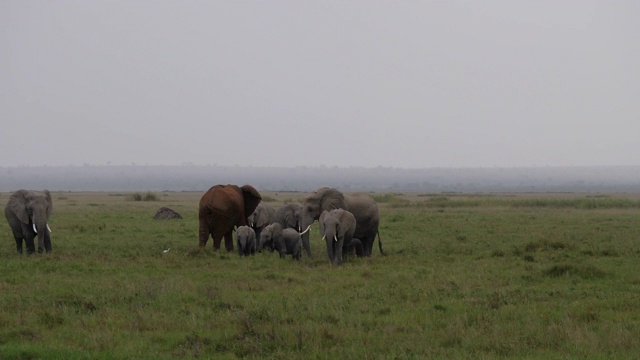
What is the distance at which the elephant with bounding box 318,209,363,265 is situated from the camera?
1917cm

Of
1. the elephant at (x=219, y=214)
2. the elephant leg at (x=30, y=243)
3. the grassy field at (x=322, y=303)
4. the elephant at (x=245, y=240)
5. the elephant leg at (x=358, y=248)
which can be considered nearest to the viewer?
the grassy field at (x=322, y=303)

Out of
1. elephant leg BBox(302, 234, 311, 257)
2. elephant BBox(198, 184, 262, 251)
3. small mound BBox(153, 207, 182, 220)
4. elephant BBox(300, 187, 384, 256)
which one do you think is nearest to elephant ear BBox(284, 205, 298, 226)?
elephant BBox(198, 184, 262, 251)

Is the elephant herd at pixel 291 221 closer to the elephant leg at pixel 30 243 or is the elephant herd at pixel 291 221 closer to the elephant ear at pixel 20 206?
the elephant leg at pixel 30 243

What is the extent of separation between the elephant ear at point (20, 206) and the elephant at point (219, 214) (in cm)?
487

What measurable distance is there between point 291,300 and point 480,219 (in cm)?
2420

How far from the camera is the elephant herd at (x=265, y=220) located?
66.1 ft

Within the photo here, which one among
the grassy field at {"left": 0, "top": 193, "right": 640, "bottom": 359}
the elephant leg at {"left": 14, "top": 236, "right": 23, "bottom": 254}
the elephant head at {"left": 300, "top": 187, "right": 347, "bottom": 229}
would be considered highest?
the elephant head at {"left": 300, "top": 187, "right": 347, "bottom": 229}

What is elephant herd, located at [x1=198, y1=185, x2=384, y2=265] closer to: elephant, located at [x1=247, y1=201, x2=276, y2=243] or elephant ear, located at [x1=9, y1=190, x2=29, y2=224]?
elephant, located at [x1=247, y1=201, x2=276, y2=243]

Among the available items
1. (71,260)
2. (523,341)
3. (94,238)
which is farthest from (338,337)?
(94,238)

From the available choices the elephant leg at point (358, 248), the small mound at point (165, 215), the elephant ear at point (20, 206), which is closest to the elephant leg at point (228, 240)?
the elephant leg at point (358, 248)

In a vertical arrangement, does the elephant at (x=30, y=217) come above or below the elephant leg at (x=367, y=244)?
above

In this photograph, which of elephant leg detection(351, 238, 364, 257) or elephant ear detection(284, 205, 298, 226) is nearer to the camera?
elephant leg detection(351, 238, 364, 257)

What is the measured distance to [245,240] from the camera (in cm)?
2106

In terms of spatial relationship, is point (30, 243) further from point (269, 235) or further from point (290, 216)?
point (290, 216)
